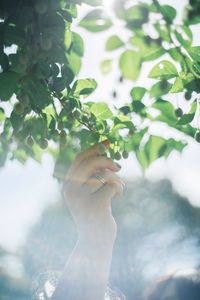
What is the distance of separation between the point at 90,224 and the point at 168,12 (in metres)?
0.97

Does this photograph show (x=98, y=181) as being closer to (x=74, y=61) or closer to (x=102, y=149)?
(x=102, y=149)

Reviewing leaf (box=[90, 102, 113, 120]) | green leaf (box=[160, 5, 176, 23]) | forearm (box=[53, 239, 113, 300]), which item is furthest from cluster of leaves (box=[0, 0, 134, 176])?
forearm (box=[53, 239, 113, 300])

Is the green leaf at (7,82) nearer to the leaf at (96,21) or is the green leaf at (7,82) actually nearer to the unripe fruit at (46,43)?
the unripe fruit at (46,43)

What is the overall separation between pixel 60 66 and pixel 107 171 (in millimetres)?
517

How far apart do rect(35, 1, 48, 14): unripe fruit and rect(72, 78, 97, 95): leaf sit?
0.43m

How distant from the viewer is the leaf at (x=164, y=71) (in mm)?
2008

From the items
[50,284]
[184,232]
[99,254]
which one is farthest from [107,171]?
[184,232]

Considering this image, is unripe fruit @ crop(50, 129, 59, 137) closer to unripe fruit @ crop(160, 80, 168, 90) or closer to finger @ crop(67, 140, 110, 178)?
finger @ crop(67, 140, 110, 178)

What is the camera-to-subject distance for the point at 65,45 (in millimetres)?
2006

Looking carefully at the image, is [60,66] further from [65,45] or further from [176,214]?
[176,214]

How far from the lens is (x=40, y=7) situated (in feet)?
6.10

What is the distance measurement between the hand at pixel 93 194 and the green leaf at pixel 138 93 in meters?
0.26

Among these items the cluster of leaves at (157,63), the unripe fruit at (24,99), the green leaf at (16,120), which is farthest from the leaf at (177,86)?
the green leaf at (16,120)

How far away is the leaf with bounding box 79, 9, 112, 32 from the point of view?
5.78 feet
